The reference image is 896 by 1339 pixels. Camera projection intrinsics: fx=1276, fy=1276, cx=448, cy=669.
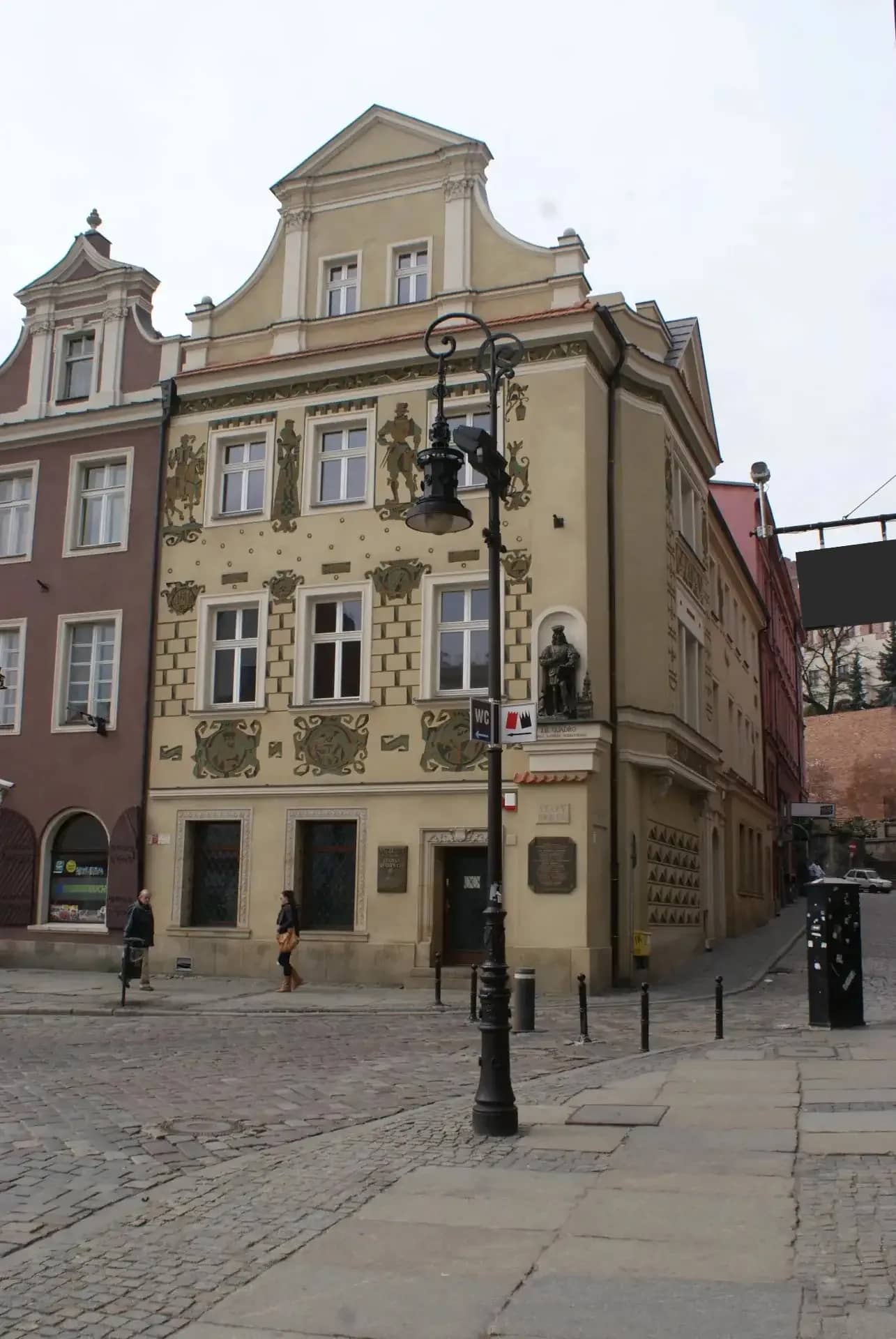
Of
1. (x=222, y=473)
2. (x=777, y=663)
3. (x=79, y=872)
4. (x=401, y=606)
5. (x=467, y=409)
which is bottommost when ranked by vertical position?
(x=79, y=872)

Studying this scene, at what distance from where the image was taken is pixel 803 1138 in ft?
28.6

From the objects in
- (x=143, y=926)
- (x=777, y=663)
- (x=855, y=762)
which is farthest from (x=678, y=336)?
(x=855, y=762)

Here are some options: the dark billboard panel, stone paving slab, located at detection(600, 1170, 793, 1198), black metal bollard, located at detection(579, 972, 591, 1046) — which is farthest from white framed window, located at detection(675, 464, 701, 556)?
stone paving slab, located at detection(600, 1170, 793, 1198)

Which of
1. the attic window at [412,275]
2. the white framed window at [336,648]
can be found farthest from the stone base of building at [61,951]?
the attic window at [412,275]

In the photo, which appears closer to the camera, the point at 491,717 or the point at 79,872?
the point at 491,717

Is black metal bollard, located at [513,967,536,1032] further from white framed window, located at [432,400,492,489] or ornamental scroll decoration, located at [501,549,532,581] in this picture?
white framed window, located at [432,400,492,489]

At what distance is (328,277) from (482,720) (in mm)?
17434

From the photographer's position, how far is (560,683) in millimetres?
21500

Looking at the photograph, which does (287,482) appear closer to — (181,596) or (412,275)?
(181,596)

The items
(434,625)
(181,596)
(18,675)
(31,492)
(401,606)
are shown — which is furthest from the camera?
(31,492)

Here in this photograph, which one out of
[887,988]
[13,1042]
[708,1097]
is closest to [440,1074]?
[708,1097]

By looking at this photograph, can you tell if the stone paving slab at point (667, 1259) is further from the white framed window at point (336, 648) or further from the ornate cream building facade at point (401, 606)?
the white framed window at point (336, 648)

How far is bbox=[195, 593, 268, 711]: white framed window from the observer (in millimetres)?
24172

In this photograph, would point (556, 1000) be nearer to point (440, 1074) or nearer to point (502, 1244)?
Result: point (440, 1074)
